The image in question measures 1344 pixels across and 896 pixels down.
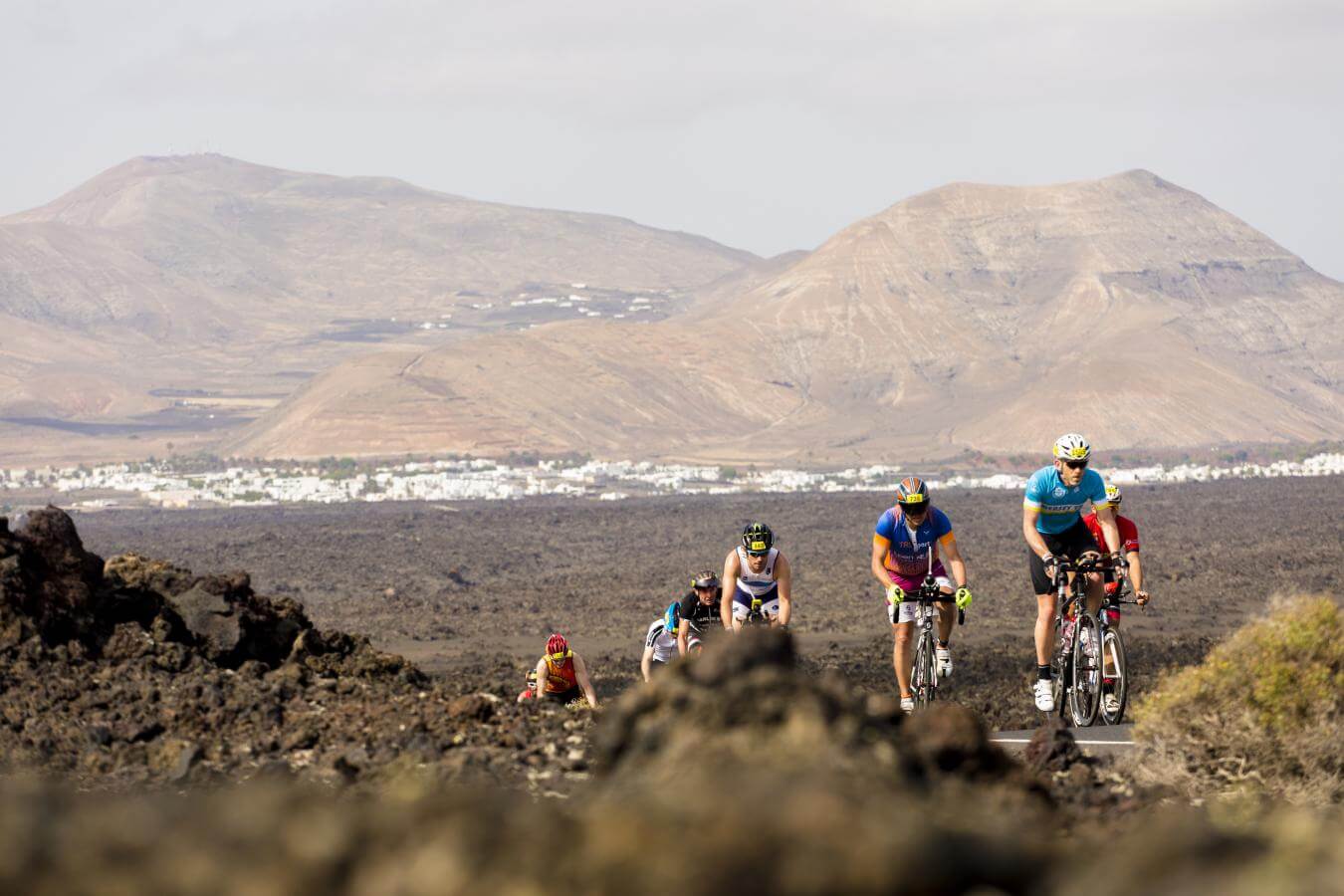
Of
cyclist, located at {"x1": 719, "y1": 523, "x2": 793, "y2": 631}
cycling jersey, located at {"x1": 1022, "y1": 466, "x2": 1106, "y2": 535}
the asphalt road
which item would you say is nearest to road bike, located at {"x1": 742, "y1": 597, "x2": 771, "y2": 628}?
cyclist, located at {"x1": 719, "y1": 523, "x2": 793, "y2": 631}

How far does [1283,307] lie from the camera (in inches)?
7579

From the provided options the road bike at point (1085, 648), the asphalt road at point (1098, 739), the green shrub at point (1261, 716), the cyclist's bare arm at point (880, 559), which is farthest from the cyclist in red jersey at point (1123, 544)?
the green shrub at point (1261, 716)

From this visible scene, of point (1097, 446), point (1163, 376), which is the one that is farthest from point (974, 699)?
point (1163, 376)

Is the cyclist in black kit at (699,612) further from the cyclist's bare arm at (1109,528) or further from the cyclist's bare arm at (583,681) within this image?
the cyclist's bare arm at (1109,528)

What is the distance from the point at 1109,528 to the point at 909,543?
138 centimetres

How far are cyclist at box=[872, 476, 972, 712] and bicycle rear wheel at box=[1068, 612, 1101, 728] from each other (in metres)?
0.86

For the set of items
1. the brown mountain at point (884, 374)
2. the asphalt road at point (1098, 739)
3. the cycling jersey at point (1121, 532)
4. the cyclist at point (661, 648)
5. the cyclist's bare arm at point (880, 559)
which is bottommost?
the asphalt road at point (1098, 739)

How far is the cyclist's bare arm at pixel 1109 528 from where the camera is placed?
12.1 meters

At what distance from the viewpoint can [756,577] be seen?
1264 centimetres

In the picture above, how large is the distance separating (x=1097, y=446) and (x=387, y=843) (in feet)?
444

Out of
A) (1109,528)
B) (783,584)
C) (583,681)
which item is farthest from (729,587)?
(1109,528)

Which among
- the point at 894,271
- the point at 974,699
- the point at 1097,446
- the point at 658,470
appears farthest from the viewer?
the point at 894,271

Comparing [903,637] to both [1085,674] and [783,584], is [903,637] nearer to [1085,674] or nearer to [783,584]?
[783,584]

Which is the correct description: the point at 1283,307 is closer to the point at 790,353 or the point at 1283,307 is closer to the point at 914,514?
the point at 790,353
